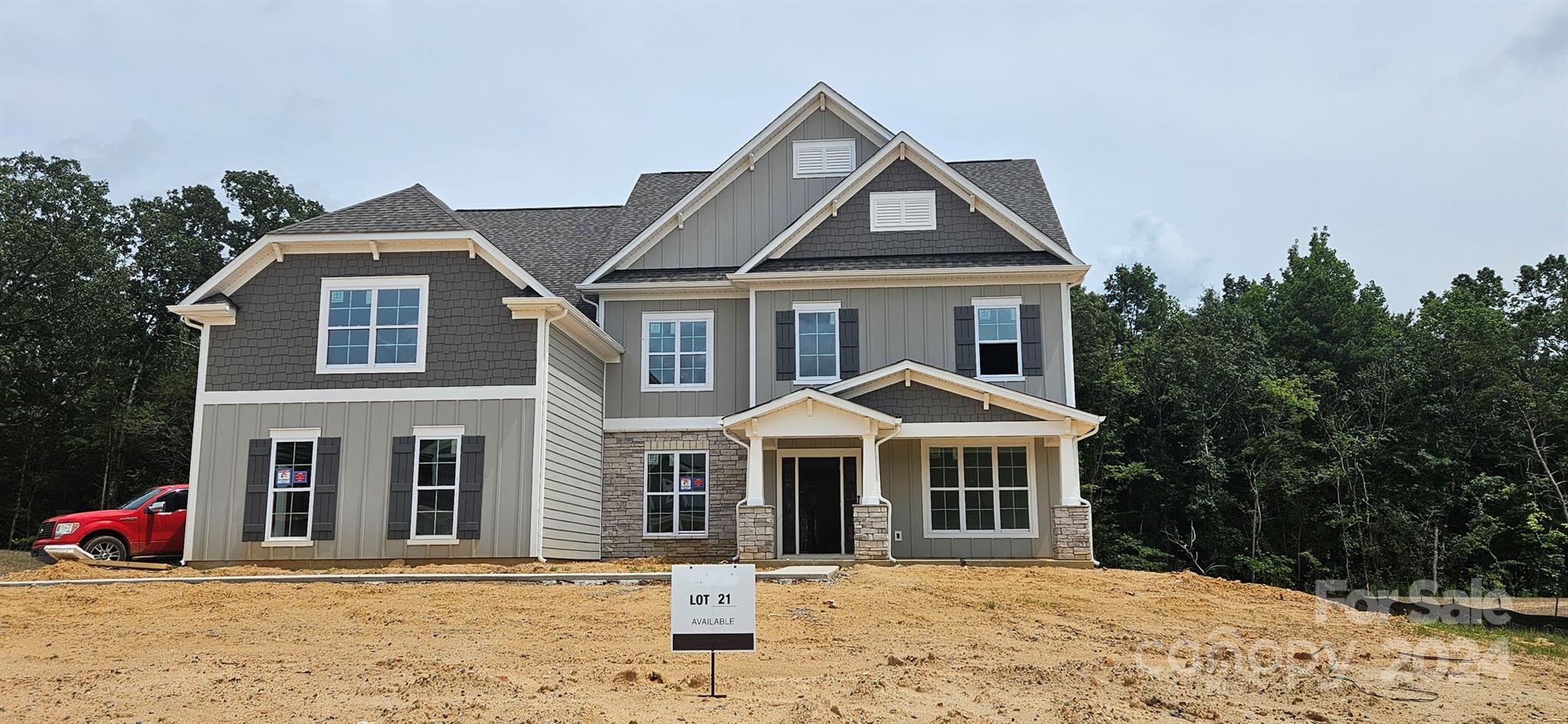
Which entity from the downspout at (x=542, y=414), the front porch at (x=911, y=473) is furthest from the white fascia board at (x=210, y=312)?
the front porch at (x=911, y=473)

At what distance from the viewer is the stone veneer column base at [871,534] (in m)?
16.9

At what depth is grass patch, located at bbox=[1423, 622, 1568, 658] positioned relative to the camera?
35.8ft

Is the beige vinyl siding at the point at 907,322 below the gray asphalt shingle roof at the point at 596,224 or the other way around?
below

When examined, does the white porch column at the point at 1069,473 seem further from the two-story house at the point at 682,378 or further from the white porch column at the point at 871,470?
the white porch column at the point at 871,470

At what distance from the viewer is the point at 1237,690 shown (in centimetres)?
884

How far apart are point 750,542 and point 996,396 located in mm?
4332

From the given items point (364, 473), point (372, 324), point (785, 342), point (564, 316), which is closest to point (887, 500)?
point (785, 342)

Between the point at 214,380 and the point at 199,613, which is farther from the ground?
the point at 214,380

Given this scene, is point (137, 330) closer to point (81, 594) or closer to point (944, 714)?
point (81, 594)

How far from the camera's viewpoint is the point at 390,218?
17.9 m

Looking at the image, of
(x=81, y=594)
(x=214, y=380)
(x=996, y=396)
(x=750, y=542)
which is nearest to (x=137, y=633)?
(x=81, y=594)

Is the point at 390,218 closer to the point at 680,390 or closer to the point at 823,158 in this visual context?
the point at 680,390

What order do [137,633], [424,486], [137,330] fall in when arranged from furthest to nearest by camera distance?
[137,330]
[424,486]
[137,633]

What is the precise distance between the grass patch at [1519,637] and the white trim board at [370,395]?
11870 millimetres
